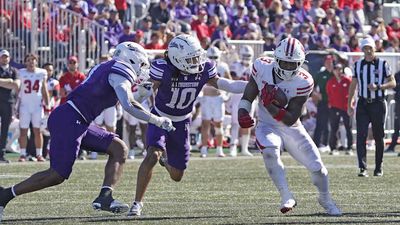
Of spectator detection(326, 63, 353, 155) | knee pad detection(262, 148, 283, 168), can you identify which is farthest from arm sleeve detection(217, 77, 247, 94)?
spectator detection(326, 63, 353, 155)

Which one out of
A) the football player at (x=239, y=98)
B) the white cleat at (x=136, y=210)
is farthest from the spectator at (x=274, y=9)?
the white cleat at (x=136, y=210)

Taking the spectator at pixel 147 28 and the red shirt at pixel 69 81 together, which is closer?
the red shirt at pixel 69 81

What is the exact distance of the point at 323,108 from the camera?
21.1 meters

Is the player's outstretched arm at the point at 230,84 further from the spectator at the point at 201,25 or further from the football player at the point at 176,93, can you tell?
the spectator at the point at 201,25

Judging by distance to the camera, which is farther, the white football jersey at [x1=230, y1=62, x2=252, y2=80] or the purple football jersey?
the white football jersey at [x1=230, y1=62, x2=252, y2=80]

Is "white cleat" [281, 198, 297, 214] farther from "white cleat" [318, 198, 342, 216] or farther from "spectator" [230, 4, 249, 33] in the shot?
"spectator" [230, 4, 249, 33]

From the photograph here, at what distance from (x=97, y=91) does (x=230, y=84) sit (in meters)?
1.44

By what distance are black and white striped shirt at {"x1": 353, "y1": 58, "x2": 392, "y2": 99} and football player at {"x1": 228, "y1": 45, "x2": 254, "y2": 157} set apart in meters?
4.40

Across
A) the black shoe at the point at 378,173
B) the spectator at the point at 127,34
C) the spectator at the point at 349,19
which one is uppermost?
the spectator at the point at 127,34

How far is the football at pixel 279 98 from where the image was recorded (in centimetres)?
970

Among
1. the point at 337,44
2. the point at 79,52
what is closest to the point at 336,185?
the point at 79,52

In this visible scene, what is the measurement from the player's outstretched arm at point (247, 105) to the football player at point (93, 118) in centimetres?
82

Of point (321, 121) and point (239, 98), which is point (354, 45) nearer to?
point (321, 121)

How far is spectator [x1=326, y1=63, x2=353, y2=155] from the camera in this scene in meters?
20.6
